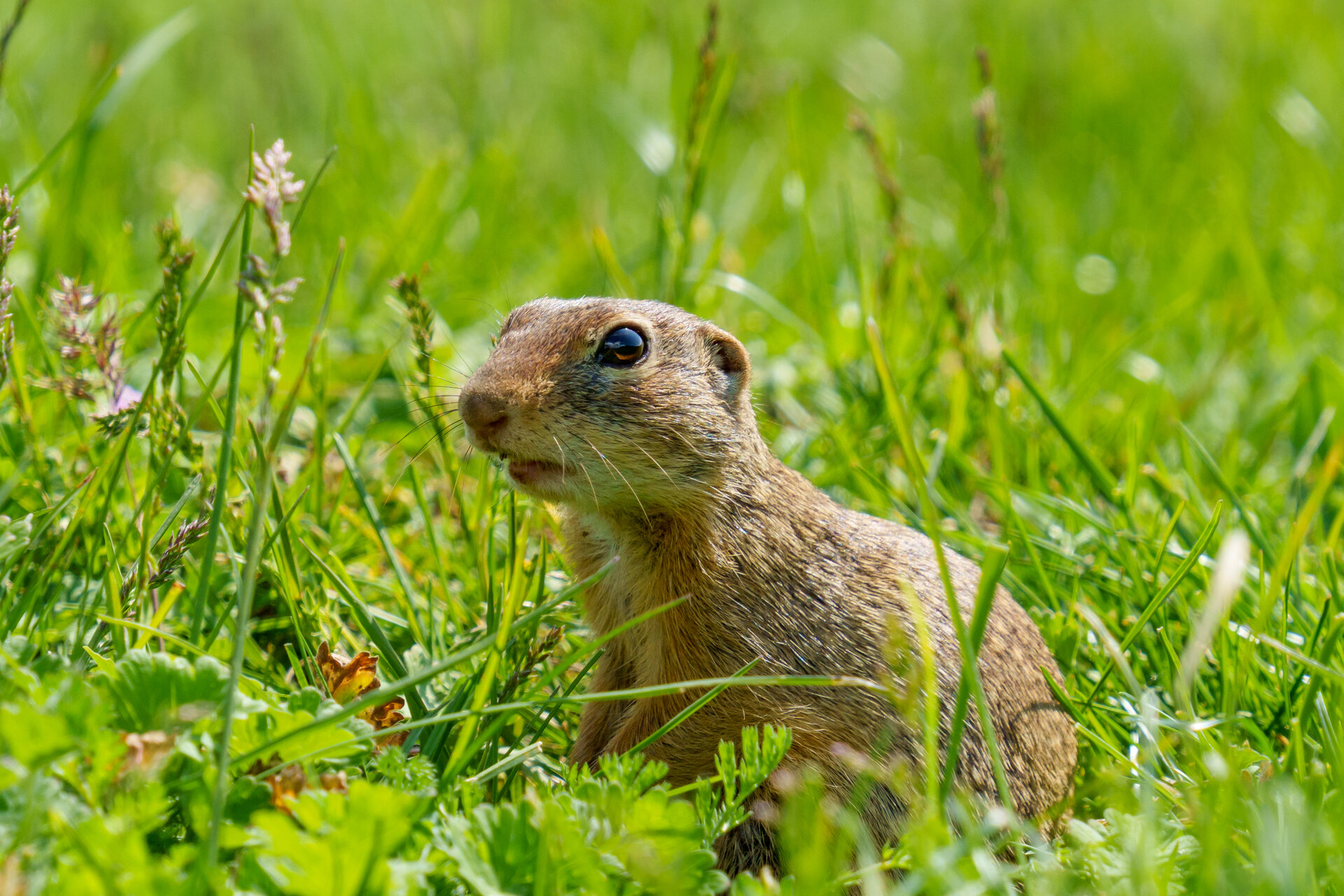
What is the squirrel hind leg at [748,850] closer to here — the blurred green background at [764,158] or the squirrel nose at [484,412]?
the squirrel nose at [484,412]

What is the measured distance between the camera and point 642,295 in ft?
15.5

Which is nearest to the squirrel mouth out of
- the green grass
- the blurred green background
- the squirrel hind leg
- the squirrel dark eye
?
the green grass

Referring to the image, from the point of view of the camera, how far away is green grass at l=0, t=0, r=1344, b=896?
77.9 inches

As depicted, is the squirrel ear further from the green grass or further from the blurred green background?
the blurred green background

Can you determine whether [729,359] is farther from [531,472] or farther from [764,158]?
[764,158]

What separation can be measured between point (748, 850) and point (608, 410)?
1.03m

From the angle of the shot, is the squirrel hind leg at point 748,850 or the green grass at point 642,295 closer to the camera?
the green grass at point 642,295

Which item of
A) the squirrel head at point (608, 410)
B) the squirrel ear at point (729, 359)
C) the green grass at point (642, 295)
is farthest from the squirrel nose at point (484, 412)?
the squirrel ear at point (729, 359)

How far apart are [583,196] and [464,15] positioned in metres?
2.17

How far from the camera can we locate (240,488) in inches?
132

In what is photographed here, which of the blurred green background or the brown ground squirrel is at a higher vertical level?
the blurred green background

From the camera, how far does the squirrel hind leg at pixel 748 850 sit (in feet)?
8.61

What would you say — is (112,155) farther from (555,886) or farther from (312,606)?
(555,886)

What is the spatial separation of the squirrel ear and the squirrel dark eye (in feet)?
0.93
